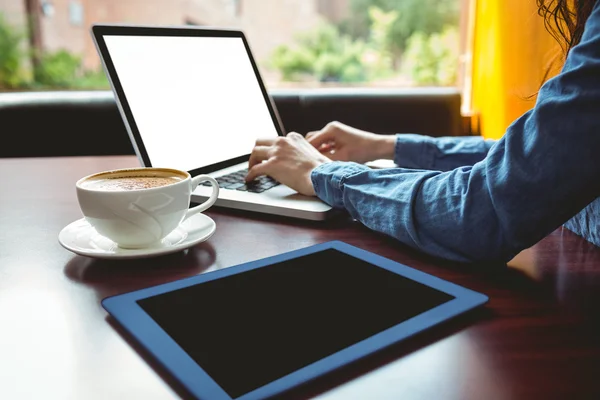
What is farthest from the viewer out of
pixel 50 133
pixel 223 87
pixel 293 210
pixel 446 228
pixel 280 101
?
pixel 280 101

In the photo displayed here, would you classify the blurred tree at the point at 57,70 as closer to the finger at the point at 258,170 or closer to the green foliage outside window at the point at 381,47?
the green foliage outside window at the point at 381,47

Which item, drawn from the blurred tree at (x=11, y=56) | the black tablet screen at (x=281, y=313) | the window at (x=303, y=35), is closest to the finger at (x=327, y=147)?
the black tablet screen at (x=281, y=313)

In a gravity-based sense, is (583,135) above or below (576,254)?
above

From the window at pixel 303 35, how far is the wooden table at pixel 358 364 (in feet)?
6.90

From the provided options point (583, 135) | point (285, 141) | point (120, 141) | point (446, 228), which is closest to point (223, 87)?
point (285, 141)

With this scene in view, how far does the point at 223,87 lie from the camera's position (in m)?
1.15

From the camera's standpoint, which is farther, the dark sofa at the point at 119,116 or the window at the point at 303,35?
the window at the point at 303,35

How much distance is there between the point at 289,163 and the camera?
874 millimetres

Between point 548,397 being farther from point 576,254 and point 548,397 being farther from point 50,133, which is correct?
point 50,133

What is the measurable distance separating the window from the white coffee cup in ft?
6.99

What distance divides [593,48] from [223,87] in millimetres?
770

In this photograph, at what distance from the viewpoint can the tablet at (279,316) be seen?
0.39 m

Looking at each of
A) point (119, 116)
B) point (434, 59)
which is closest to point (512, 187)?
point (119, 116)

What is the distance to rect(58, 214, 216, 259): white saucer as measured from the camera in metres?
0.61
